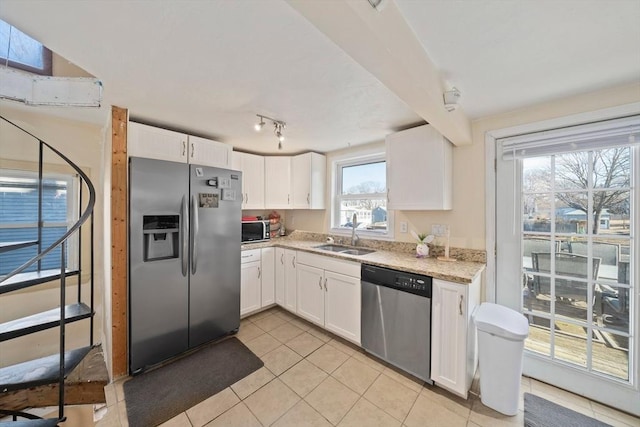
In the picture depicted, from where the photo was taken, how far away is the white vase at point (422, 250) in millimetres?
2312

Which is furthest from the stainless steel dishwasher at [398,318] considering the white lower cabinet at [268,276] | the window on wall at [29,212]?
the window on wall at [29,212]

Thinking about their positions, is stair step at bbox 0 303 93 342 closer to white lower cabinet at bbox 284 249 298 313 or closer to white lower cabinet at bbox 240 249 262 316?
white lower cabinet at bbox 240 249 262 316

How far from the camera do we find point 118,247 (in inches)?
73.7

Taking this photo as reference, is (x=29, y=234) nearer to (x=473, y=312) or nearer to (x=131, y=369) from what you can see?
(x=131, y=369)

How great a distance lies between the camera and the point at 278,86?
1.60m

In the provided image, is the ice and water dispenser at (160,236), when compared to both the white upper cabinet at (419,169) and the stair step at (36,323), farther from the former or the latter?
the white upper cabinet at (419,169)

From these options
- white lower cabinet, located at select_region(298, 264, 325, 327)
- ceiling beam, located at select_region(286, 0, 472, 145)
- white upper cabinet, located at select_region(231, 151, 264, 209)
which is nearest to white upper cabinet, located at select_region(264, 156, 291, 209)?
white upper cabinet, located at select_region(231, 151, 264, 209)

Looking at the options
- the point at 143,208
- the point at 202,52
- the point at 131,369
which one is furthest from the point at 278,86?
the point at 131,369

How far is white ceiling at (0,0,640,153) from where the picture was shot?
987 mm

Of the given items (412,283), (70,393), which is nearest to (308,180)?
(412,283)

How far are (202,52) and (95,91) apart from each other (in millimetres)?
921

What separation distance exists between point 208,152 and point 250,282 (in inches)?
63.7

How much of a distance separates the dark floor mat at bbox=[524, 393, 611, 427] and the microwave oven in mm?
2948

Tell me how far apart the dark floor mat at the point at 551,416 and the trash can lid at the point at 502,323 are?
0.55m
